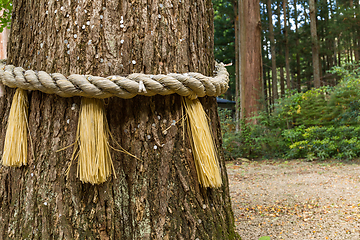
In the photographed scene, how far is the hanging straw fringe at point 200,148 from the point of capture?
119 centimetres

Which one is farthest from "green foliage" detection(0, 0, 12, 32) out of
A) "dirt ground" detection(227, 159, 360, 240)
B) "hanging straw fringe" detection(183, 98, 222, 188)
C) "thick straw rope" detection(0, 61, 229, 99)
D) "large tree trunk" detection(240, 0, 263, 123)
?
"large tree trunk" detection(240, 0, 263, 123)

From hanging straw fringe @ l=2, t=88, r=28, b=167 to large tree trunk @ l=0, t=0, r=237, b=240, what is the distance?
3 cm

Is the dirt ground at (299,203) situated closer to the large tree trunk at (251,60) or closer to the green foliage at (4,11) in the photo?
the large tree trunk at (251,60)

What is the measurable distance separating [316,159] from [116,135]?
5.38 m

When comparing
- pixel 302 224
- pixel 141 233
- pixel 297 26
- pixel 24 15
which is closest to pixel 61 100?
pixel 24 15

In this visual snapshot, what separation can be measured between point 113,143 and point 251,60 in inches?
246

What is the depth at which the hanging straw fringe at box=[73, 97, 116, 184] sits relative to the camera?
108 cm

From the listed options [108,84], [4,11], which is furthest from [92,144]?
[4,11]

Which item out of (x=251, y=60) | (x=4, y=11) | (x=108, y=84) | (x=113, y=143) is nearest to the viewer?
(x=108, y=84)

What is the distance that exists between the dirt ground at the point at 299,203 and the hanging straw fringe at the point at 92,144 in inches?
46.6

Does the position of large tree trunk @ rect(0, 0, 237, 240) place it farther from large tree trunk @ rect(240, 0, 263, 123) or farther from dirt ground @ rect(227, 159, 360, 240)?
large tree trunk @ rect(240, 0, 263, 123)

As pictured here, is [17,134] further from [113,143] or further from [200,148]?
[200,148]

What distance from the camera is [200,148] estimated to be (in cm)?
120

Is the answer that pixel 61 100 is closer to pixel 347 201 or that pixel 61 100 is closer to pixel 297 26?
pixel 347 201
